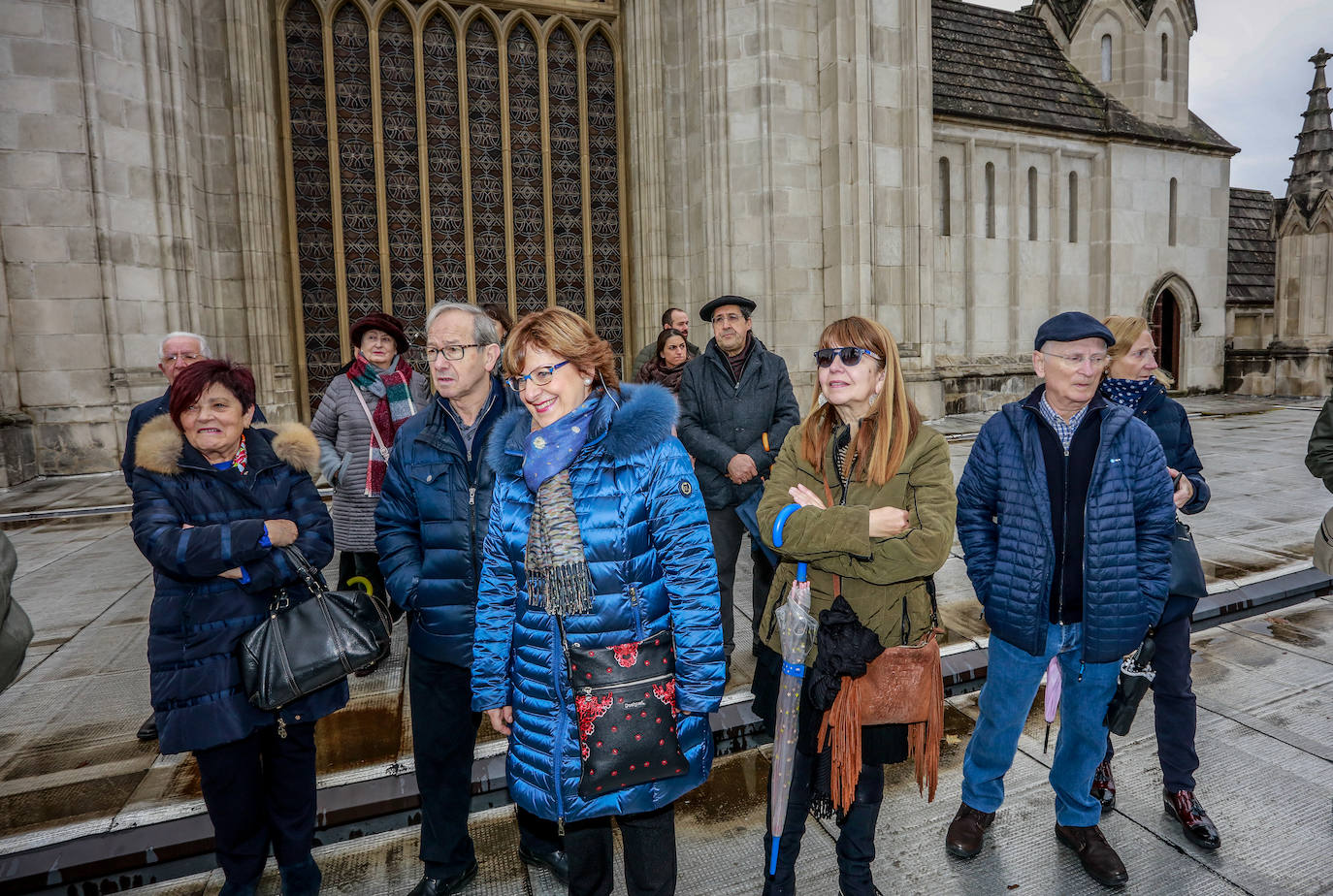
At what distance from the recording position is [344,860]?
9.22ft

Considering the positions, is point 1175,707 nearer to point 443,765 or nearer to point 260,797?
point 443,765

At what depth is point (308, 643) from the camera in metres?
2.44

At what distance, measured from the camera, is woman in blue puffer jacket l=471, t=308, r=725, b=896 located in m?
1.92

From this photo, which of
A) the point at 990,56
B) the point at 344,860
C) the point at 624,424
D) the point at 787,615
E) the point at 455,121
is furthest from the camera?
the point at 990,56

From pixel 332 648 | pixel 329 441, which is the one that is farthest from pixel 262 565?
pixel 329 441

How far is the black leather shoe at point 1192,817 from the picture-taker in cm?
270

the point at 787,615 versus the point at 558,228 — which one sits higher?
the point at 558,228

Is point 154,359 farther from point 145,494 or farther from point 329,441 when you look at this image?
point 145,494

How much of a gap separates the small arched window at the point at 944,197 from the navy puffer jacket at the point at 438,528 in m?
15.0

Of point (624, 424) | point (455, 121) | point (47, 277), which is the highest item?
point (455, 121)

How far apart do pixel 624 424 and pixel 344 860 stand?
82.1 inches

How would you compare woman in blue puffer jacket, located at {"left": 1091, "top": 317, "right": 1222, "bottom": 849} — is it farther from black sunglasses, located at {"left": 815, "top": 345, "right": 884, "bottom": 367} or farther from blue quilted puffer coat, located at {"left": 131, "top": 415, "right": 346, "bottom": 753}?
blue quilted puffer coat, located at {"left": 131, "top": 415, "right": 346, "bottom": 753}

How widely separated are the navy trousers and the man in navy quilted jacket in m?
0.43

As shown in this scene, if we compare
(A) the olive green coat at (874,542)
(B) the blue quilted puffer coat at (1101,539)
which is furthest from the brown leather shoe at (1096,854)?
(A) the olive green coat at (874,542)
